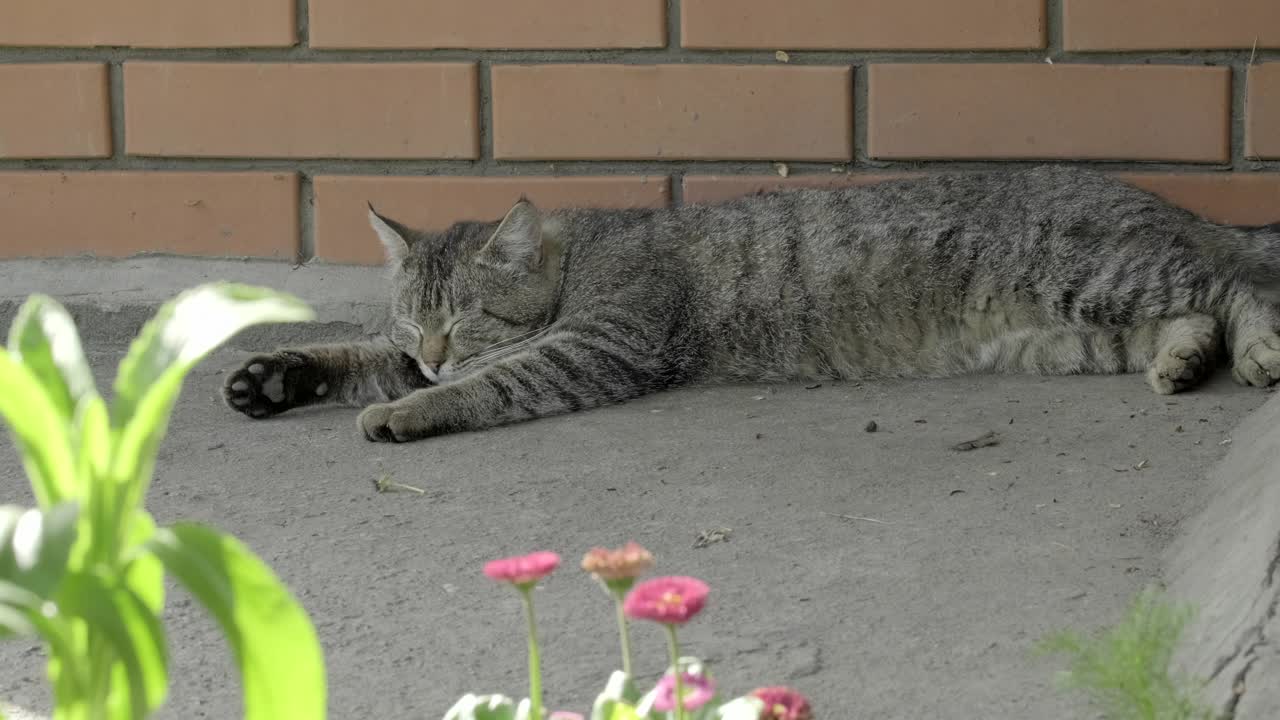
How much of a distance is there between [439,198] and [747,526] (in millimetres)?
1675

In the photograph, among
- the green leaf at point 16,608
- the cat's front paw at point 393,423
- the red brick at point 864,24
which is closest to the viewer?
the green leaf at point 16,608

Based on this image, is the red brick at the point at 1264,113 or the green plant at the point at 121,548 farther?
the red brick at the point at 1264,113

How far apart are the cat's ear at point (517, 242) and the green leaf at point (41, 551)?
2349 millimetres

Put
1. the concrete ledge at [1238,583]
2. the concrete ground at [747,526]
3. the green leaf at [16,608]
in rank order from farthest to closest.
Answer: the concrete ground at [747,526]
the concrete ledge at [1238,583]
the green leaf at [16,608]

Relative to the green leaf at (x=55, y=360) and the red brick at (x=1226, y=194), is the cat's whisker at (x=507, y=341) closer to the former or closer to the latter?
the red brick at (x=1226, y=194)

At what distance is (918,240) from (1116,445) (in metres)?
0.88

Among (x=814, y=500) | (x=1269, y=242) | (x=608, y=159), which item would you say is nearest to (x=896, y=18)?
(x=608, y=159)

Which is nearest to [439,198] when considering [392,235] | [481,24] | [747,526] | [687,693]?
[392,235]

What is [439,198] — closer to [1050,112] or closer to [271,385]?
[271,385]

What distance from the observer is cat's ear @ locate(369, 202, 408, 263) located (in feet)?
10.3

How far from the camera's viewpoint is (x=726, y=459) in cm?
250

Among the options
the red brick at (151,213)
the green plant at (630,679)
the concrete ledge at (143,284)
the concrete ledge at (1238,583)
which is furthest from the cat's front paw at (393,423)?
the green plant at (630,679)

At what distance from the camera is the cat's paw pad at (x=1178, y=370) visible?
2.84 metres

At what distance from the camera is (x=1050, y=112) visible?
3.27m
